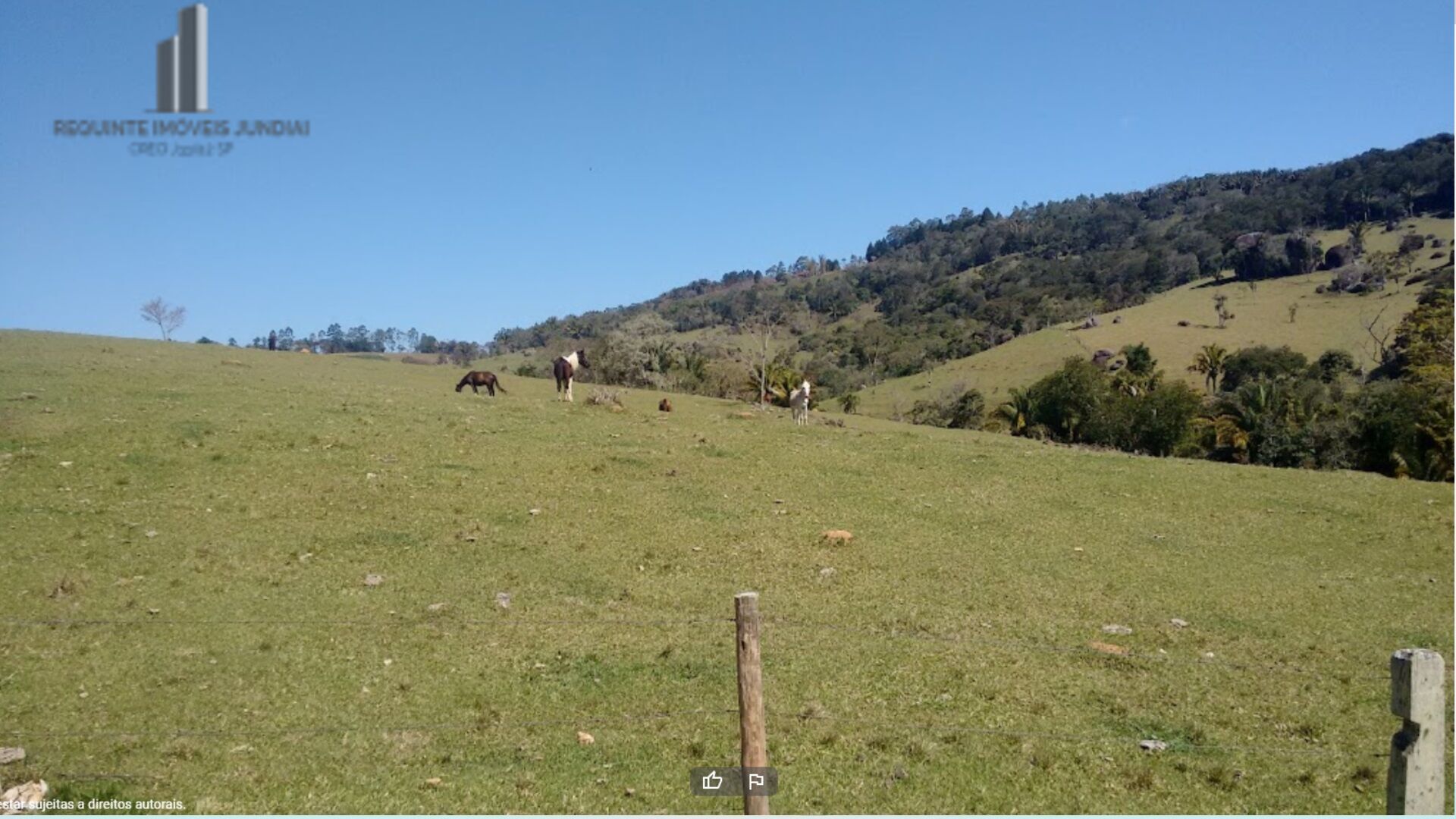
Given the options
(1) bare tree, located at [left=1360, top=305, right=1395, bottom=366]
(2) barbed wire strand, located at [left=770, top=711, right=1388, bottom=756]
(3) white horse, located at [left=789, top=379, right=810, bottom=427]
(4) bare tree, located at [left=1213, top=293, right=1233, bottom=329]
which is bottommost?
(2) barbed wire strand, located at [left=770, top=711, right=1388, bottom=756]

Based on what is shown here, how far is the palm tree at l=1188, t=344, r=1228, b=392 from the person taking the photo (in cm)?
8131

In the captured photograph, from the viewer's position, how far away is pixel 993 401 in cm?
8612

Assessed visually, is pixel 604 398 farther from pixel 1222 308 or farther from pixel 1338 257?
pixel 1338 257

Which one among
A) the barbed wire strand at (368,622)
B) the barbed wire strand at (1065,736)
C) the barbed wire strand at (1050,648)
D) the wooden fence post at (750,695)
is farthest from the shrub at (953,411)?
the wooden fence post at (750,695)

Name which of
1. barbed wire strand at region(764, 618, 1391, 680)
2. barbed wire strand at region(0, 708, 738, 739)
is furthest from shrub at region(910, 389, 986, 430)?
barbed wire strand at region(0, 708, 738, 739)

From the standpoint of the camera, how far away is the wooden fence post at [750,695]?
5.93 metres

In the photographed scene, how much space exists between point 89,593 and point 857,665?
30.7 feet

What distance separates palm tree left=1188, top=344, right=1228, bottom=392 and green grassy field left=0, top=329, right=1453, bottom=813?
200ft

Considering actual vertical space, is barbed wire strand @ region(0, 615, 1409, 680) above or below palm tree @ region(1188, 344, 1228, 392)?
below

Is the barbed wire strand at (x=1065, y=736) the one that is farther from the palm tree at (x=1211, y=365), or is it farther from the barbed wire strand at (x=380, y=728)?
the palm tree at (x=1211, y=365)

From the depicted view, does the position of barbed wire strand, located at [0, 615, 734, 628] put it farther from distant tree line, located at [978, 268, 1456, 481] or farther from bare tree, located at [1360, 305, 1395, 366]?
bare tree, located at [1360, 305, 1395, 366]

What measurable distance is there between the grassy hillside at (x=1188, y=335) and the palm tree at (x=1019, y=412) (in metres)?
19.1

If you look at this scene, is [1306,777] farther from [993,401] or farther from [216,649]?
[993,401]

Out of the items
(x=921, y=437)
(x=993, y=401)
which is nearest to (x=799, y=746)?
(x=921, y=437)
